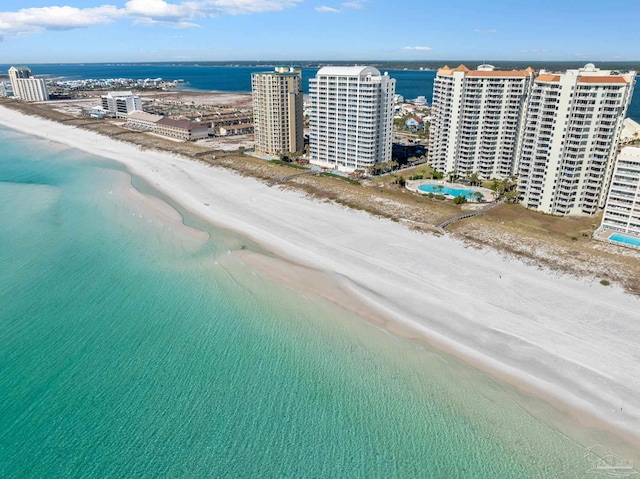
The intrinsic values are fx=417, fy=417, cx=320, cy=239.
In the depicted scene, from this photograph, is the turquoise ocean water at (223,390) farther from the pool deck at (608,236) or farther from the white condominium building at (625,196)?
the white condominium building at (625,196)

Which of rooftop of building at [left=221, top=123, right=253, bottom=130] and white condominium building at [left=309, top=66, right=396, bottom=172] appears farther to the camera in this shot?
rooftop of building at [left=221, top=123, right=253, bottom=130]

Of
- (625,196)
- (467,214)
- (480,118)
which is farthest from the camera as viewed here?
(480,118)

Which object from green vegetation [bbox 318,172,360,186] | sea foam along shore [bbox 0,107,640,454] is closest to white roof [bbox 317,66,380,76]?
green vegetation [bbox 318,172,360,186]

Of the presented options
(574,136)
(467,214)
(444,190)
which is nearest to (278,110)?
(444,190)

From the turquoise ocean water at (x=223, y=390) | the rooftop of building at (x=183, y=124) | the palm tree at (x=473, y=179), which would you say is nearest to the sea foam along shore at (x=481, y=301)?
the turquoise ocean water at (x=223, y=390)

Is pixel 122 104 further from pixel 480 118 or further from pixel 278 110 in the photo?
pixel 480 118

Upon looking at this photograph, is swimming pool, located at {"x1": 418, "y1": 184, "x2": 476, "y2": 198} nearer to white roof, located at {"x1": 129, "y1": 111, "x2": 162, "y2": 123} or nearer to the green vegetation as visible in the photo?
the green vegetation

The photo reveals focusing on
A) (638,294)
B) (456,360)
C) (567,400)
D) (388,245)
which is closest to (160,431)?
(456,360)
